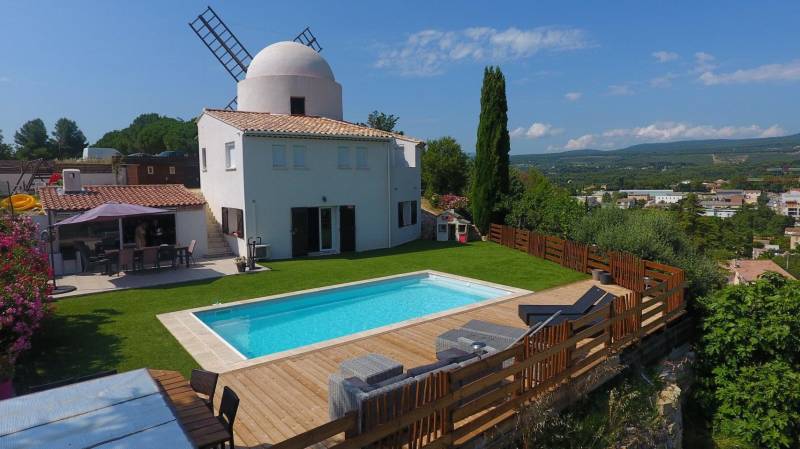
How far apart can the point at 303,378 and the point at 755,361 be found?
31.5ft

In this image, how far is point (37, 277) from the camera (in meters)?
8.76

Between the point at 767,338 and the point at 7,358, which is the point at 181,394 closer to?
the point at 7,358

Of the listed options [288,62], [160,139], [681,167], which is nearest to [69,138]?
[160,139]

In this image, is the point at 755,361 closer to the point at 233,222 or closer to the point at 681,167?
the point at 233,222

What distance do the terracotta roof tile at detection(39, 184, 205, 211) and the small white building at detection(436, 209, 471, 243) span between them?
12531 millimetres

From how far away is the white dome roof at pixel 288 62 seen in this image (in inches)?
1042

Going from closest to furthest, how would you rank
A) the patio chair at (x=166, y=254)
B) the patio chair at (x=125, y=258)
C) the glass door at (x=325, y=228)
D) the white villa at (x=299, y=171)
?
the patio chair at (x=125, y=258)
the patio chair at (x=166, y=254)
the white villa at (x=299, y=171)
the glass door at (x=325, y=228)

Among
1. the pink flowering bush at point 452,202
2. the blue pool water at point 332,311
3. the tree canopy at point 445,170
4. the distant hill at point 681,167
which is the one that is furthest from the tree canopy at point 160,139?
the distant hill at point 681,167

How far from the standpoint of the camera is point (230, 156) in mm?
21500

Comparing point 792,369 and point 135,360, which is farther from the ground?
point 135,360

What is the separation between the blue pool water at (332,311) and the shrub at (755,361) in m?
5.75

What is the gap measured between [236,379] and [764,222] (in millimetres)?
100334

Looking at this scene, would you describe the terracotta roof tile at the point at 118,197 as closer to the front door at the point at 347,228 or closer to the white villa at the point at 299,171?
the white villa at the point at 299,171

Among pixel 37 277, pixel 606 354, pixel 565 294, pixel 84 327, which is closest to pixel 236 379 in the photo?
pixel 37 277
